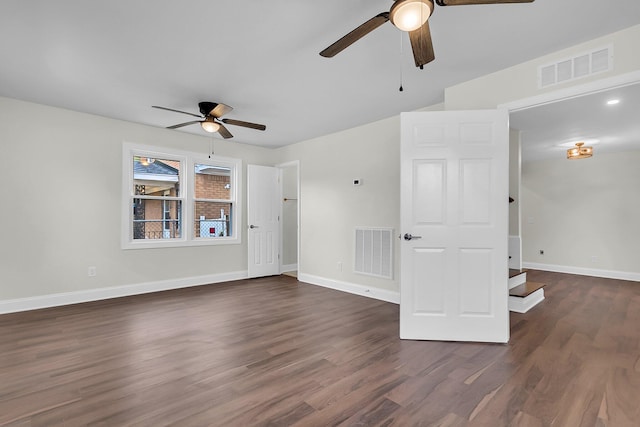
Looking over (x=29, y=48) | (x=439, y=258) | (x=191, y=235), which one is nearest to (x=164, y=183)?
(x=191, y=235)

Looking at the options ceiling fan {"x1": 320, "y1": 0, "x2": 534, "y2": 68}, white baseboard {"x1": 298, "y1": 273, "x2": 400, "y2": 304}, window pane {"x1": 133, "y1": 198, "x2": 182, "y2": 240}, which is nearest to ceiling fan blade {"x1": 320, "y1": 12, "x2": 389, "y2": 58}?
ceiling fan {"x1": 320, "y1": 0, "x2": 534, "y2": 68}

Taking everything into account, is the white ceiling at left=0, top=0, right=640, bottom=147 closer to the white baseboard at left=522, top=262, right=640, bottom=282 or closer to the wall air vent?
the wall air vent

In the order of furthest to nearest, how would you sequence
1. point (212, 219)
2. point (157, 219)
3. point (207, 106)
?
point (212, 219) → point (157, 219) → point (207, 106)

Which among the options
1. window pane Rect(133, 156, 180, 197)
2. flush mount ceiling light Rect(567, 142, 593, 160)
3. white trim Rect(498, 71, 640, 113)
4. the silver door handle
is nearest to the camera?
white trim Rect(498, 71, 640, 113)

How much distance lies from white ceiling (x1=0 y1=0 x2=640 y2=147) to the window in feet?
3.80

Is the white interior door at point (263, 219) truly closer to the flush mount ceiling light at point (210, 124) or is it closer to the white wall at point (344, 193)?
the white wall at point (344, 193)

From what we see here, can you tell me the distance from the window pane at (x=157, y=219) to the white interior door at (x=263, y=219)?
4.25 feet

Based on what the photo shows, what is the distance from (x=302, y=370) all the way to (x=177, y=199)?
13.1 ft

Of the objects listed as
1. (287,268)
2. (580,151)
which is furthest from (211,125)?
(580,151)

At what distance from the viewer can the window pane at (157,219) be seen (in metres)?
4.99

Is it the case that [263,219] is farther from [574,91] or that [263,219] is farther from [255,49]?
[574,91]

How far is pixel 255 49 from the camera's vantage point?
9.04 feet

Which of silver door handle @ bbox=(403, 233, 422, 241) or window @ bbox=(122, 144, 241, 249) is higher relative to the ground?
window @ bbox=(122, 144, 241, 249)

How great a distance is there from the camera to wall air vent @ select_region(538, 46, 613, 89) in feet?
8.41
